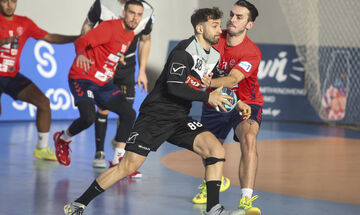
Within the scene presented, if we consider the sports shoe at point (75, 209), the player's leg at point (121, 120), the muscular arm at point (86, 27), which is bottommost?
the sports shoe at point (75, 209)

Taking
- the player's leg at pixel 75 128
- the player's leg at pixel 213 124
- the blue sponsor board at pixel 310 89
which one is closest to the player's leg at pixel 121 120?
the player's leg at pixel 75 128

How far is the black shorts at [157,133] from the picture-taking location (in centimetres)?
538

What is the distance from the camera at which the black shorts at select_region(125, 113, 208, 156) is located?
5375mm

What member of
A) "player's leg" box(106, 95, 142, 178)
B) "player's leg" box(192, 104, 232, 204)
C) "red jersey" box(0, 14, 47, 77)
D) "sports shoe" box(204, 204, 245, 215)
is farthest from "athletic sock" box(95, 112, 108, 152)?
"sports shoe" box(204, 204, 245, 215)

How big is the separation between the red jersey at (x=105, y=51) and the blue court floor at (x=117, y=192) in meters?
1.12

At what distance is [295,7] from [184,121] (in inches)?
384

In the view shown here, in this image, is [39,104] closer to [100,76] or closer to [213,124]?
[100,76]

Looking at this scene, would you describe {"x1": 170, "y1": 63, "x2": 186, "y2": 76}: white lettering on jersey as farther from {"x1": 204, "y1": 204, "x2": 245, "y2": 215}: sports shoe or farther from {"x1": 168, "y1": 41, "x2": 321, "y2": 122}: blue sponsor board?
{"x1": 168, "y1": 41, "x2": 321, "y2": 122}: blue sponsor board

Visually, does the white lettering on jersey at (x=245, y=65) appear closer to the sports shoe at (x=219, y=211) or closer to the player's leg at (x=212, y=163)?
the player's leg at (x=212, y=163)

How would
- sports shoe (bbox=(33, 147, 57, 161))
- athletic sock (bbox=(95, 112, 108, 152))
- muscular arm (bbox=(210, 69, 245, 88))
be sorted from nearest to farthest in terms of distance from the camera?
muscular arm (bbox=(210, 69, 245, 88)) < athletic sock (bbox=(95, 112, 108, 152)) < sports shoe (bbox=(33, 147, 57, 161))

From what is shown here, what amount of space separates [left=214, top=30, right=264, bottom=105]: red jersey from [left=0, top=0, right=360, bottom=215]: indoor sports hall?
1.03 meters

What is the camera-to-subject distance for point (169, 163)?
869 cm

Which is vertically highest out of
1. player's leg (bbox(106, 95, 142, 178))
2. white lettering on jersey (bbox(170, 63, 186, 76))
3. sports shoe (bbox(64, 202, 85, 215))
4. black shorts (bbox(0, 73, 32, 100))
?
white lettering on jersey (bbox(170, 63, 186, 76))

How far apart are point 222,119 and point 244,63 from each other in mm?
627
